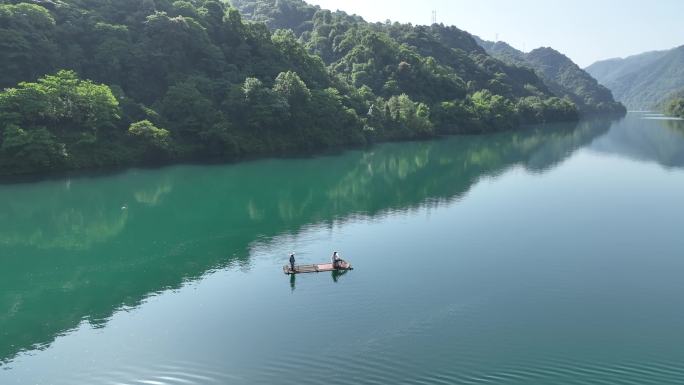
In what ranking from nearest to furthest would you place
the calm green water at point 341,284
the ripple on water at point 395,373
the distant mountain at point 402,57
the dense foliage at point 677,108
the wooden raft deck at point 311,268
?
1. the ripple on water at point 395,373
2. the calm green water at point 341,284
3. the wooden raft deck at point 311,268
4. the distant mountain at point 402,57
5. the dense foliage at point 677,108

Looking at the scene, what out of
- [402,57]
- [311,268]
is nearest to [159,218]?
[311,268]

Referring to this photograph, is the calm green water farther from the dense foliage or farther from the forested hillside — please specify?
the dense foliage

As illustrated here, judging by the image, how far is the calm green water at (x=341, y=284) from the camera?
16.8 meters

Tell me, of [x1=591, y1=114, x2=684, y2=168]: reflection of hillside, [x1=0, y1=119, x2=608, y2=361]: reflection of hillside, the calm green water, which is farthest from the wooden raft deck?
[x1=591, y1=114, x2=684, y2=168]: reflection of hillside

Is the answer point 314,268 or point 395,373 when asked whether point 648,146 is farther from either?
point 395,373

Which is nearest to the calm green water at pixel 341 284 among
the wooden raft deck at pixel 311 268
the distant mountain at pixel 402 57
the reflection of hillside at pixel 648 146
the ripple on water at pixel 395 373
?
the ripple on water at pixel 395 373

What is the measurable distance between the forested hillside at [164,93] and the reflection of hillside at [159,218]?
5.78m

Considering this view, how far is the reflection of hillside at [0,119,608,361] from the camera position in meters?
22.8

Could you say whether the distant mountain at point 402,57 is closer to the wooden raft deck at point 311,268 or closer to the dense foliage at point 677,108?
the dense foliage at point 677,108

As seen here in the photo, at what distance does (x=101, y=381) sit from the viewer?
15953mm

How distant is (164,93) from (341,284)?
5043 cm

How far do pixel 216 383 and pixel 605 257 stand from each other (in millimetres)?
21418

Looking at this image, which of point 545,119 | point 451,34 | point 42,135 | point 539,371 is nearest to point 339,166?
point 42,135

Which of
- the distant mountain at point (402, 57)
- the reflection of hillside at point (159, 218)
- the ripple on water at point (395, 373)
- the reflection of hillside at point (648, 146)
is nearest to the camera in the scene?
the ripple on water at point (395, 373)
